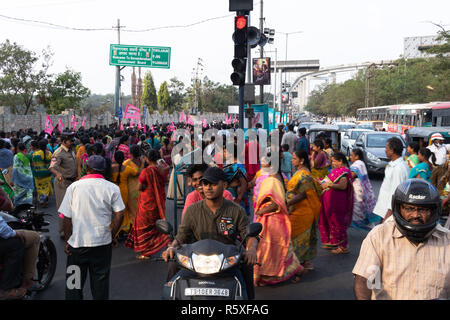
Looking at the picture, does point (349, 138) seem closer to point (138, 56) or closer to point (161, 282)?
point (138, 56)

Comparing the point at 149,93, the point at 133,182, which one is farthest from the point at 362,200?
the point at 149,93

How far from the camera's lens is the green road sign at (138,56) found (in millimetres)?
26750

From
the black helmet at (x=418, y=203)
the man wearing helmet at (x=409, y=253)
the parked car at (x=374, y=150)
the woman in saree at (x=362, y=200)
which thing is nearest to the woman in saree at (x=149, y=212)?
the woman in saree at (x=362, y=200)

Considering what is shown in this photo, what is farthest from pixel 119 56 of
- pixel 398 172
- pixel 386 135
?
pixel 398 172

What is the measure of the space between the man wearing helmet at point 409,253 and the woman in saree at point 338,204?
448cm

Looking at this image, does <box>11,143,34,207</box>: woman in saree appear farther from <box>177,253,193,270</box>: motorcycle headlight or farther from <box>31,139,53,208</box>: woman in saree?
<box>177,253,193,270</box>: motorcycle headlight

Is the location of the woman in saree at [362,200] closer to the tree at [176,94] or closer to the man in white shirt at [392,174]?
the man in white shirt at [392,174]

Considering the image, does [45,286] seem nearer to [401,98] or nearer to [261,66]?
[261,66]

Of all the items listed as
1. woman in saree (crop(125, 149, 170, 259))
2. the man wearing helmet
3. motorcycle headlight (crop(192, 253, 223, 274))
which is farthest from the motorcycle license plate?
woman in saree (crop(125, 149, 170, 259))

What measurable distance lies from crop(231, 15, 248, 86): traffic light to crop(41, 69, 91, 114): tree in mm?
26968

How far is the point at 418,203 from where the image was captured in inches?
90.0

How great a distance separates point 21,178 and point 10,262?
5.56m

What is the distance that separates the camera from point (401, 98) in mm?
54344

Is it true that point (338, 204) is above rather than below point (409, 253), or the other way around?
below
